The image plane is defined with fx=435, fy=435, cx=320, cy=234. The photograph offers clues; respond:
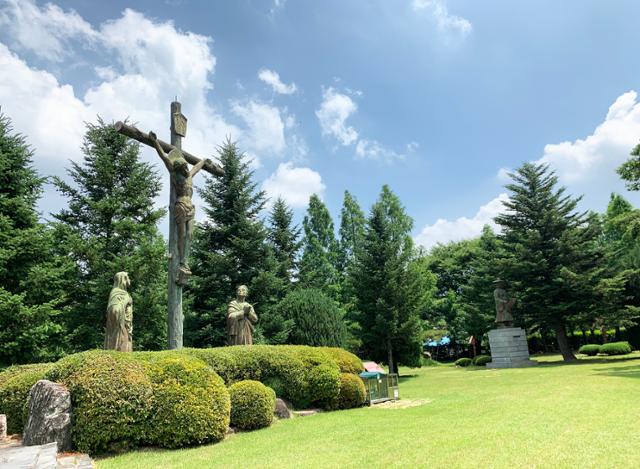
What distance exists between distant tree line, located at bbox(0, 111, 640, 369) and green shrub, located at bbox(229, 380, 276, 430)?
7.72 m

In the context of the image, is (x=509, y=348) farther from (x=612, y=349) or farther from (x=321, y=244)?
(x=321, y=244)

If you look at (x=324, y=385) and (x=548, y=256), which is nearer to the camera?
(x=324, y=385)

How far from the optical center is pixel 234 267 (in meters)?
18.6

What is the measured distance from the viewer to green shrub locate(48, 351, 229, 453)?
6133 millimetres

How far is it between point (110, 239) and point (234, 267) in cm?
502

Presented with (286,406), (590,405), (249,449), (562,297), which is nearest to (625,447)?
(590,405)

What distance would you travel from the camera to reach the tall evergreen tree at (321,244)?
32.2m

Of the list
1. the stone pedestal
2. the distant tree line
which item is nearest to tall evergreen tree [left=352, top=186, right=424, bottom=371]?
the distant tree line

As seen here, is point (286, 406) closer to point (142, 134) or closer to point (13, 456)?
point (13, 456)

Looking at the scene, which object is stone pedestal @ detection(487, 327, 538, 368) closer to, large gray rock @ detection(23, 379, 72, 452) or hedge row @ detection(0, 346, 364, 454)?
hedge row @ detection(0, 346, 364, 454)

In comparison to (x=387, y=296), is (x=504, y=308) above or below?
below

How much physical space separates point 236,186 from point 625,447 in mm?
17319

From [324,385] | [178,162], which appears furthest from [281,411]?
[178,162]

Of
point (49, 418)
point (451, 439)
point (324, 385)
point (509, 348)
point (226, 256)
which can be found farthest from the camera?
point (509, 348)
